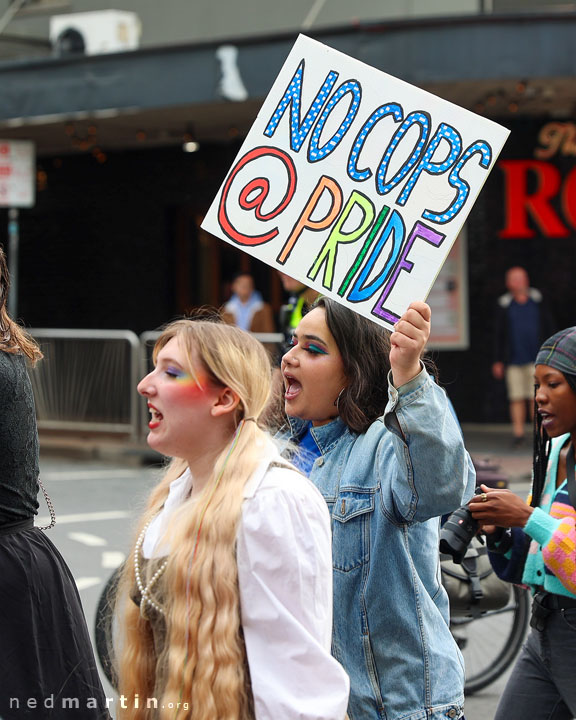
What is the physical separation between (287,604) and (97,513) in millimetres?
8036

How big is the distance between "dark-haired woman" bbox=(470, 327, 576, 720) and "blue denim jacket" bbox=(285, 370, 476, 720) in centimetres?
55

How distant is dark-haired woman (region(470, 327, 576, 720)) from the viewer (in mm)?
3416

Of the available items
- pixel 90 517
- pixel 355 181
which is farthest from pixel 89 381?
pixel 355 181

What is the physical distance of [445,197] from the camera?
307 centimetres

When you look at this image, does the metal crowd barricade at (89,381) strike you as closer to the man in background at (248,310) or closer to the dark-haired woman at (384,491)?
the man in background at (248,310)

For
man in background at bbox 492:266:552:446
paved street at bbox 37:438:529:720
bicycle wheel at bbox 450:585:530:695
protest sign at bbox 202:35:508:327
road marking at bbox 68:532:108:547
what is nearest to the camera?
protest sign at bbox 202:35:508:327

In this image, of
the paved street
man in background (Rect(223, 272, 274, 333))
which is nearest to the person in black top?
the paved street

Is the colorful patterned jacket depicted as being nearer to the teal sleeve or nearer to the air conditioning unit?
the teal sleeve

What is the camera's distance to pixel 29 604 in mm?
3451

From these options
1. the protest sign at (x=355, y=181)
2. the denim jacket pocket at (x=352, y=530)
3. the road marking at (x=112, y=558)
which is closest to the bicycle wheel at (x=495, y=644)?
the denim jacket pocket at (x=352, y=530)

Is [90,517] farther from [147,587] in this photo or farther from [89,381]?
[147,587]

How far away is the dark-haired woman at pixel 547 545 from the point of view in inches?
134

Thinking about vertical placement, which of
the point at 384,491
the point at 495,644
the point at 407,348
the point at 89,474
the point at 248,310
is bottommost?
the point at 89,474

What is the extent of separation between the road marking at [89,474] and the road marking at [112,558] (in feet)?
12.6
